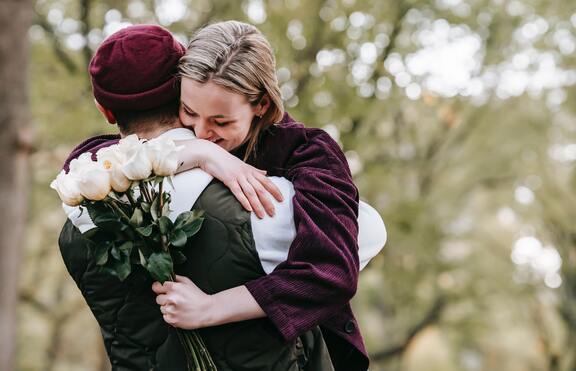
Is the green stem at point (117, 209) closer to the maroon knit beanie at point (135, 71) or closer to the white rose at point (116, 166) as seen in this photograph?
the white rose at point (116, 166)

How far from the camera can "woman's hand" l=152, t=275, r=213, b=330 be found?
1831 millimetres

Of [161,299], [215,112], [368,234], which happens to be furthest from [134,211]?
[368,234]

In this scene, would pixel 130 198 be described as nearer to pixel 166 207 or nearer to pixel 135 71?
pixel 166 207

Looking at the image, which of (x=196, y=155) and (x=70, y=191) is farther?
(x=196, y=155)

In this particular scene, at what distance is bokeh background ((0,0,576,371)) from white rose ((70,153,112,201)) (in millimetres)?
5393

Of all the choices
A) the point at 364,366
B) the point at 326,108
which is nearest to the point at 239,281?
the point at 364,366

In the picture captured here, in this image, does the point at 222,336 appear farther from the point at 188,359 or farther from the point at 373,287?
the point at 373,287

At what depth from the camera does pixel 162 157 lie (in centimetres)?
179

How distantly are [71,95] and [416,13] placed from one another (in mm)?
4690

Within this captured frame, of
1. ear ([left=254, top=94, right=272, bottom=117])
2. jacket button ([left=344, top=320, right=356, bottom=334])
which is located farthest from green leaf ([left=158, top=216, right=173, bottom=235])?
jacket button ([left=344, top=320, right=356, bottom=334])

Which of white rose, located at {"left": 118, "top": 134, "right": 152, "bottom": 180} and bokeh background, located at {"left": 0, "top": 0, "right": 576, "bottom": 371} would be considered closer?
white rose, located at {"left": 118, "top": 134, "right": 152, "bottom": 180}

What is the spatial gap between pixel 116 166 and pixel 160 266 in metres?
0.27

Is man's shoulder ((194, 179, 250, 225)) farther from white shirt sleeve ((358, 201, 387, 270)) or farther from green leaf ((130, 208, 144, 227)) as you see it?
white shirt sleeve ((358, 201, 387, 270))

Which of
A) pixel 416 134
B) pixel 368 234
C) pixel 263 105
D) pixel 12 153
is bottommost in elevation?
pixel 416 134
